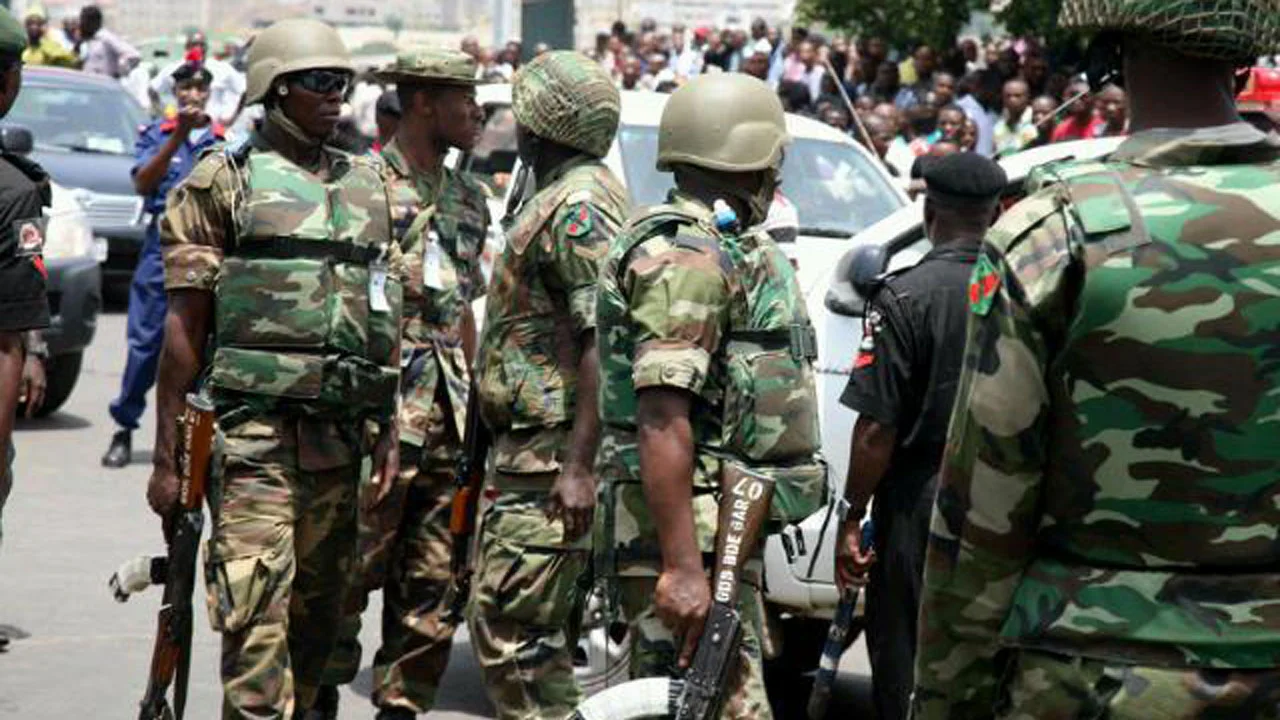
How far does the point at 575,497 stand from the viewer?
595 centimetres

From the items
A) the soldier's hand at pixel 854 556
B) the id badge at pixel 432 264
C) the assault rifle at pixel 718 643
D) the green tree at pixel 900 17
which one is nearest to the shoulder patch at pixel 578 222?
the soldier's hand at pixel 854 556

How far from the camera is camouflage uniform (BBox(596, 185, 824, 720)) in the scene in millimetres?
4965

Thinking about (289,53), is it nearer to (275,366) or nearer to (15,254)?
(275,366)

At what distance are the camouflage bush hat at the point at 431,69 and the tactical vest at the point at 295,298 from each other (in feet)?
4.28

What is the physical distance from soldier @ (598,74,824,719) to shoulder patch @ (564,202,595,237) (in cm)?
85

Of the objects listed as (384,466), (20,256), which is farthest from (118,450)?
(384,466)

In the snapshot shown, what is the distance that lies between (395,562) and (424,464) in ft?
1.03

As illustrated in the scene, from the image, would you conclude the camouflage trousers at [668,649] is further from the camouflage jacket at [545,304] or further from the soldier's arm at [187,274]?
the soldier's arm at [187,274]

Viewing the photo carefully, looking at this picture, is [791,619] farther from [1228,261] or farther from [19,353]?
[1228,261]

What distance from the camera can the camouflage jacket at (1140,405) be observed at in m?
3.23

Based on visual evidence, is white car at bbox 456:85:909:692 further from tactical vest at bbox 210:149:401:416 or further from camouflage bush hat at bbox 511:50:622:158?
tactical vest at bbox 210:149:401:416

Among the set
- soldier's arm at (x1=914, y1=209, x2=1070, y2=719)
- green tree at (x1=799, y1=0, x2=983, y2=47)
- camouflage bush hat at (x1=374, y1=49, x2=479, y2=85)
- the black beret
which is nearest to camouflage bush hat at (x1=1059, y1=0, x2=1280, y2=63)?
soldier's arm at (x1=914, y1=209, x2=1070, y2=719)

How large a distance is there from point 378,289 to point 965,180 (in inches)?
63.5

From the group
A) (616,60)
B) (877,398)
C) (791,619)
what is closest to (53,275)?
(791,619)
